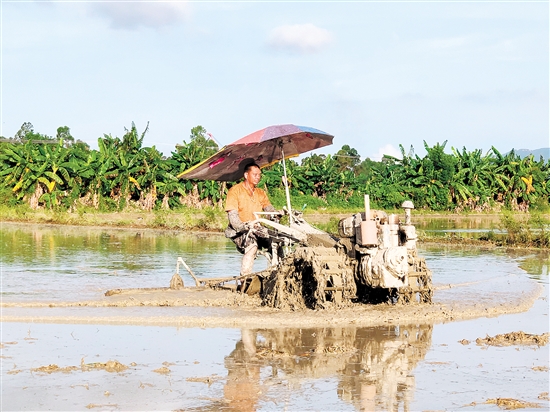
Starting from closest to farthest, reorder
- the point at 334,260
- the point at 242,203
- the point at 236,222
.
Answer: the point at 334,260 → the point at 236,222 → the point at 242,203

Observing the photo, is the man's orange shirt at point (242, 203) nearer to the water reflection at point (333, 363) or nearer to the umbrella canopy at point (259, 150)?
the umbrella canopy at point (259, 150)

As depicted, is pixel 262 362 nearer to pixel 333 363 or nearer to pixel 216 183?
pixel 333 363

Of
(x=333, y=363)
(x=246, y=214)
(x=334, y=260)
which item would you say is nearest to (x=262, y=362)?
(x=333, y=363)

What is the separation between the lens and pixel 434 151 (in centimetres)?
4019

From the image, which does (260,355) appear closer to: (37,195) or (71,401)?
(71,401)

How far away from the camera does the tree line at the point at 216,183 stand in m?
34.2

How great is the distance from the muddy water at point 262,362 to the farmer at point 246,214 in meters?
1.51

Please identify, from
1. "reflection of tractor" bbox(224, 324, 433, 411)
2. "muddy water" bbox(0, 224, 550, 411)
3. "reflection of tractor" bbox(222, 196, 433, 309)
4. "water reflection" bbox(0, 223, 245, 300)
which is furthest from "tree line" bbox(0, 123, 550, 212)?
"reflection of tractor" bbox(224, 324, 433, 411)

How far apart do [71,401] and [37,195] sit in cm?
2936

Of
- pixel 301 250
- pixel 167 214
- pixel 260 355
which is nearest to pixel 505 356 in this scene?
pixel 260 355

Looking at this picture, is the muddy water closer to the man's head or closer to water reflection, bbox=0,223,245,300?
water reflection, bbox=0,223,245,300

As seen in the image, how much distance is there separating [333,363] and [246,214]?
15.9 ft

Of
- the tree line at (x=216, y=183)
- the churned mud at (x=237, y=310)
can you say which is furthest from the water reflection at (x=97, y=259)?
the tree line at (x=216, y=183)

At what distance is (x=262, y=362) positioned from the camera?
24.6ft
